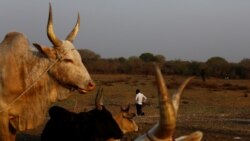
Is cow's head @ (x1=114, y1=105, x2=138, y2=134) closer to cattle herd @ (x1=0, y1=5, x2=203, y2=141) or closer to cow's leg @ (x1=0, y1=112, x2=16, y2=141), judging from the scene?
cattle herd @ (x1=0, y1=5, x2=203, y2=141)

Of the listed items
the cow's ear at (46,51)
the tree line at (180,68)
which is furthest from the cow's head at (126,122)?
the tree line at (180,68)

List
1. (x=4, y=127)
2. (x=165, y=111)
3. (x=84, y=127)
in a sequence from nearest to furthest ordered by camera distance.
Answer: (x=165, y=111), (x=84, y=127), (x=4, y=127)

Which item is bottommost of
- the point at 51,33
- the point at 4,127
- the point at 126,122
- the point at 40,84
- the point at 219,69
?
the point at 219,69

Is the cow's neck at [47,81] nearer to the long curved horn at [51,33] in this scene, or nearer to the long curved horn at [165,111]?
the long curved horn at [51,33]

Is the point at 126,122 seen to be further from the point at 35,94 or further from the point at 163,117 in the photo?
the point at 163,117

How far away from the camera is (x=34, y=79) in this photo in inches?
247

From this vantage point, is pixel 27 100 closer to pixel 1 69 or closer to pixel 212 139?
pixel 1 69

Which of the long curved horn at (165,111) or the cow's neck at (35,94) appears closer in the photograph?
the long curved horn at (165,111)

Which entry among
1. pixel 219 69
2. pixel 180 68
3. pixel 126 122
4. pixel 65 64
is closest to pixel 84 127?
pixel 65 64

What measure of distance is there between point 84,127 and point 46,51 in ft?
3.25

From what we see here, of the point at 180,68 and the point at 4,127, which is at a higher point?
the point at 4,127

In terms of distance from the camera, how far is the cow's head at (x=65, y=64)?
20.3 ft

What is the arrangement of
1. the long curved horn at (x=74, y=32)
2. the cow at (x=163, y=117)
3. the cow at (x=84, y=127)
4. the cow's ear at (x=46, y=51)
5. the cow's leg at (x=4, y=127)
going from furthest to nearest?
the long curved horn at (x=74, y=32)
the cow's ear at (x=46, y=51)
the cow's leg at (x=4, y=127)
the cow at (x=84, y=127)
the cow at (x=163, y=117)

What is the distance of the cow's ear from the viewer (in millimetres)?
6228
